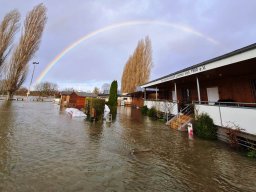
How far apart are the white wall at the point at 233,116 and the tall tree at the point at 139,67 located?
109ft

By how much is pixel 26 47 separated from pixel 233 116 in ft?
122

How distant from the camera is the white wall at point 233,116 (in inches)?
270

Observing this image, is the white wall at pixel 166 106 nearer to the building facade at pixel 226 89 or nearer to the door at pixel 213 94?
the building facade at pixel 226 89

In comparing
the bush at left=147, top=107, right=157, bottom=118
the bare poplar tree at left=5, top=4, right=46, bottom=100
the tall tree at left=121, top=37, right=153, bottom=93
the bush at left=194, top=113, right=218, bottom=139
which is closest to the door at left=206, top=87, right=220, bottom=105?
the bush at left=194, top=113, right=218, bottom=139

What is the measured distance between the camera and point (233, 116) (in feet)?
25.7

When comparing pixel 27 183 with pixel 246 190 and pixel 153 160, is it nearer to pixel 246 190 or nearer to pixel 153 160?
pixel 153 160

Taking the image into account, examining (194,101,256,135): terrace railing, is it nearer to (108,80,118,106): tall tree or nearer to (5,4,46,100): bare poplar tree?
(108,80,118,106): tall tree

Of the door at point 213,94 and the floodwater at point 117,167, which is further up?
the door at point 213,94

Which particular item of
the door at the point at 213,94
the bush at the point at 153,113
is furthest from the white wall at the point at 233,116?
the bush at the point at 153,113

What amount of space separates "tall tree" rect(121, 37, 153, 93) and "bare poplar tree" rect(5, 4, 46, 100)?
23.4m

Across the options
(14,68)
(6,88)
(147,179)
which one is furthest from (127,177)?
(6,88)

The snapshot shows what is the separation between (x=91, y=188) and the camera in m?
3.64

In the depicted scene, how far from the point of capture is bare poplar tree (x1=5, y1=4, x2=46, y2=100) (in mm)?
32594

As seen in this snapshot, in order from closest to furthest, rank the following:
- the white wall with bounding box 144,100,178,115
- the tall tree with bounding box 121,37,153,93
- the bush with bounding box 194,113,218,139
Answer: the bush with bounding box 194,113,218,139
the white wall with bounding box 144,100,178,115
the tall tree with bounding box 121,37,153,93
